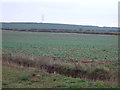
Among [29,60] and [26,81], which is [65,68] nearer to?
[29,60]

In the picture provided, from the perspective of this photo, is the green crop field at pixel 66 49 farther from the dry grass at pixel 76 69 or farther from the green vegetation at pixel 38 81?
the green vegetation at pixel 38 81

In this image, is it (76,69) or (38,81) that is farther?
(76,69)

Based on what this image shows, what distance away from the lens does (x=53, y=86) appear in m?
10.2

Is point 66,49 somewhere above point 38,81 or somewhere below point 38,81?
below

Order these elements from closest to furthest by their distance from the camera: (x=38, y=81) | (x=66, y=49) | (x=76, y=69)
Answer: (x=38, y=81), (x=76, y=69), (x=66, y=49)

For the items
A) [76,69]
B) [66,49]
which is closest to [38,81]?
[76,69]

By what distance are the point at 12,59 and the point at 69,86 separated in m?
10.4

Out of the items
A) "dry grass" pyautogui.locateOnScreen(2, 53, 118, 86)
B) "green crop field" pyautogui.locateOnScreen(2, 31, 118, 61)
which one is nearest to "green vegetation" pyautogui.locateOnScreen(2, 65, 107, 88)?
"dry grass" pyautogui.locateOnScreen(2, 53, 118, 86)

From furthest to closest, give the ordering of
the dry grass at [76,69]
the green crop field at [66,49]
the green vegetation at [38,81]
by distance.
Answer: the green crop field at [66,49] → the dry grass at [76,69] → the green vegetation at [38,81]

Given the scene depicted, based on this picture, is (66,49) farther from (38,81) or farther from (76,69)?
(38,81)

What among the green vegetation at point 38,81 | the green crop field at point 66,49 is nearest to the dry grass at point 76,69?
the green vegetation at point 38,81

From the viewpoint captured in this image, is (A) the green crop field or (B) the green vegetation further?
(A) the green crop field

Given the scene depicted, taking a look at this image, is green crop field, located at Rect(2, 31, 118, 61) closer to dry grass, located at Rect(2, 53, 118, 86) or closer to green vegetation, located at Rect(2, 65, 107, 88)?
dry grass, located at Rect(2, 53, 118, 86)

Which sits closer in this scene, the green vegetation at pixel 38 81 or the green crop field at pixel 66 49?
the green vegetation at pixel 38 81
